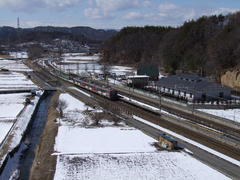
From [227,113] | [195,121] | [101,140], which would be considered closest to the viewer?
[101,140]

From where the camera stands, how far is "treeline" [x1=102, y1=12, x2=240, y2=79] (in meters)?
81.1

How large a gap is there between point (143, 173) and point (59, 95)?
44.5 metres

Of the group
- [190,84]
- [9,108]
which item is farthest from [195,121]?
[9,108]

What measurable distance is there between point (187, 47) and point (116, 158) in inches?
3593

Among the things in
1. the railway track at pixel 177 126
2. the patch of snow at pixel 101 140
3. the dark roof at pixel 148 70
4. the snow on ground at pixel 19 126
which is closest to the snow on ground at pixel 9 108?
the snow on ground at pixel 19 126

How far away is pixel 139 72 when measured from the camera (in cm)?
8900

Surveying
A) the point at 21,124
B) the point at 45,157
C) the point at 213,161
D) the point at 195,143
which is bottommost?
the point at 45,157

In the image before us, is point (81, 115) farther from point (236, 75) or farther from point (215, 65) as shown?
point (215, 65)

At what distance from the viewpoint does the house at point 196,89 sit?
55.2 meters

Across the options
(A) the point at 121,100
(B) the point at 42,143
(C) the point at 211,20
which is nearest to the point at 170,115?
(A) the point at 121,100

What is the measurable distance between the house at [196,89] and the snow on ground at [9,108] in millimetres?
32628

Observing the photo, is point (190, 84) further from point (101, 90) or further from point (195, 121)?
point (101, 90)

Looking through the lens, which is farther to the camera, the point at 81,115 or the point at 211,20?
the point at 211,20

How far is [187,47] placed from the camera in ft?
368
